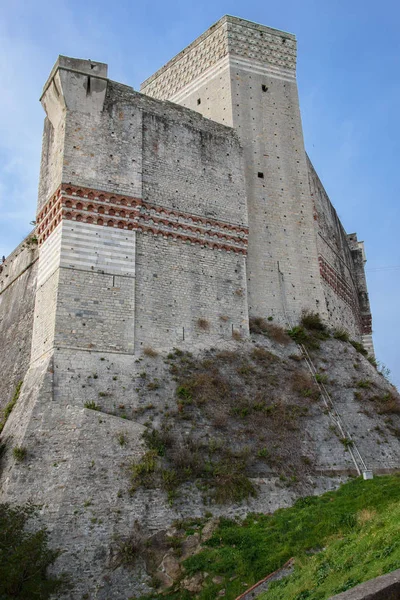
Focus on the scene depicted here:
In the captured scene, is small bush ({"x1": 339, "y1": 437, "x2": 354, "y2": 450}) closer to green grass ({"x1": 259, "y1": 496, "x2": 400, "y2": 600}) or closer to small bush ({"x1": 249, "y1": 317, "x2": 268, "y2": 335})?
small bush ({"x1": 249, "y1": 317, "x2": 268, "y2": 335})

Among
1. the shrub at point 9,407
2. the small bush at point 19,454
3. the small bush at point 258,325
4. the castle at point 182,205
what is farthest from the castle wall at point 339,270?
the small bush at point 19,454

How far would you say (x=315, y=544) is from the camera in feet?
35.0

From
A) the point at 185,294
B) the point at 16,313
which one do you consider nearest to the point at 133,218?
the point at 185,294

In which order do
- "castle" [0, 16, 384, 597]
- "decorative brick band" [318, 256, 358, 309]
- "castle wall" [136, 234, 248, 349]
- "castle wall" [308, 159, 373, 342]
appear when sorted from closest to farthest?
"castle" [0, 16, 384, 597] < "castle wall" [136, 234, 248, 349] < "decorative brick band" [318, 256, 358, 309] < "castle wall" [308, 159, 373, 342]

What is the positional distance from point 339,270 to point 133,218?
42.1ft

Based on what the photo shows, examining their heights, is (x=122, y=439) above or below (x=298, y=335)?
below

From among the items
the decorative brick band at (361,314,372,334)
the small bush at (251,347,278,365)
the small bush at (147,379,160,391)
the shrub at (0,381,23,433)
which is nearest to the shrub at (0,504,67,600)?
the shrub at (0,381,23,433)

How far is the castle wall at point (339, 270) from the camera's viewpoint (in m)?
23.8

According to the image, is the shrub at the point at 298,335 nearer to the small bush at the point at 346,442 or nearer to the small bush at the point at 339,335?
the small bush at the point at 339,335

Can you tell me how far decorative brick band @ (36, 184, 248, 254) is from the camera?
16.7 metres

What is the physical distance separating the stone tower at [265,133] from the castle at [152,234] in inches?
2.2

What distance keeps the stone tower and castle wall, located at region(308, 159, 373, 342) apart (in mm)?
1393

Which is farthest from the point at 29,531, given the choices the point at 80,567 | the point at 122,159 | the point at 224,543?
the point at 122,159

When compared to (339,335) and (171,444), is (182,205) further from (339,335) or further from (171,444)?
(171,444)
